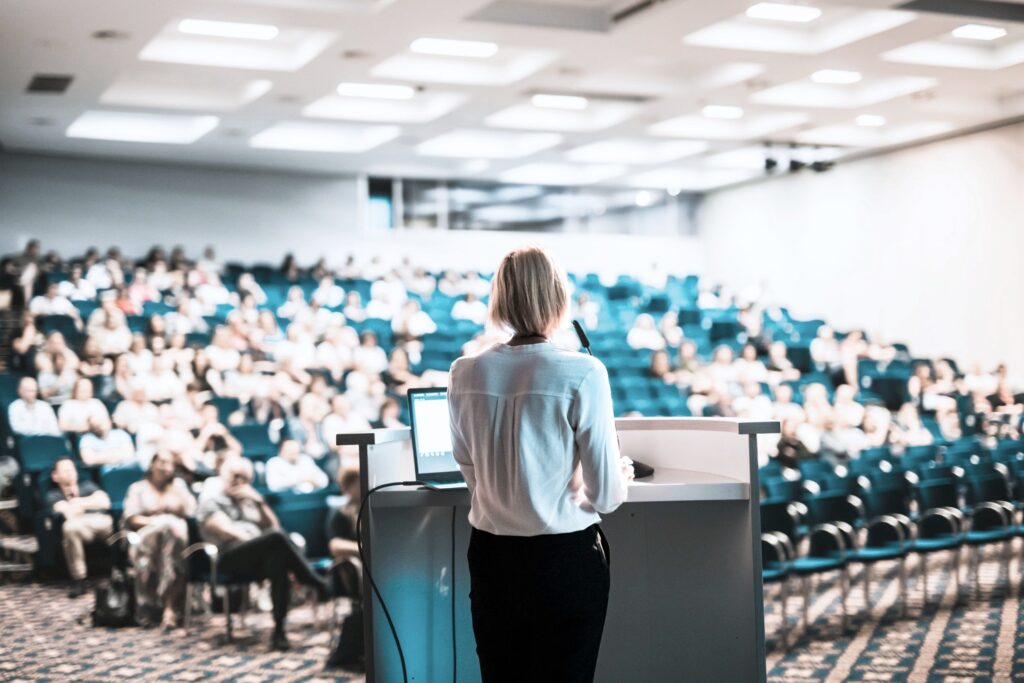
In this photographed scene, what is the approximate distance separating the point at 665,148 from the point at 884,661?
29.8ft

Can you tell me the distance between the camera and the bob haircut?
217 centimetres

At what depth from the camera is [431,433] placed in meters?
2.75

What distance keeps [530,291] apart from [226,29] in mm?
6885

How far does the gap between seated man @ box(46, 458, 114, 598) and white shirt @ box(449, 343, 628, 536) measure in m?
4.65

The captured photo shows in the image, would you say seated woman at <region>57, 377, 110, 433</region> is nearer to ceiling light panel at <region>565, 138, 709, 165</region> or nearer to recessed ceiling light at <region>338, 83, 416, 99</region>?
recessed ceiling light at <region>338, 83, 416, 99</region>

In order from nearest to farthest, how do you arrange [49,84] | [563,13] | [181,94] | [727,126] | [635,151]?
[563,13], [49,84], [181,94], [727,126], [635,151]

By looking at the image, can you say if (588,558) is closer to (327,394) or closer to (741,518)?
(741,518)

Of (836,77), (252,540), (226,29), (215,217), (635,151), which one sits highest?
(226,29)

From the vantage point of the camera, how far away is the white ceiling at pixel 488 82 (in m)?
7.65

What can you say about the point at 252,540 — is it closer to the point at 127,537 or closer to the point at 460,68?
the point at 127,537

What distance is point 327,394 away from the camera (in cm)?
821

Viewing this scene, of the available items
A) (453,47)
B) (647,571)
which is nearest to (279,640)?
(647,571)

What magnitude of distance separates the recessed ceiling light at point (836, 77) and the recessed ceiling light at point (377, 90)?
356cm

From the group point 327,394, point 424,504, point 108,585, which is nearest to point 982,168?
point 327,394
